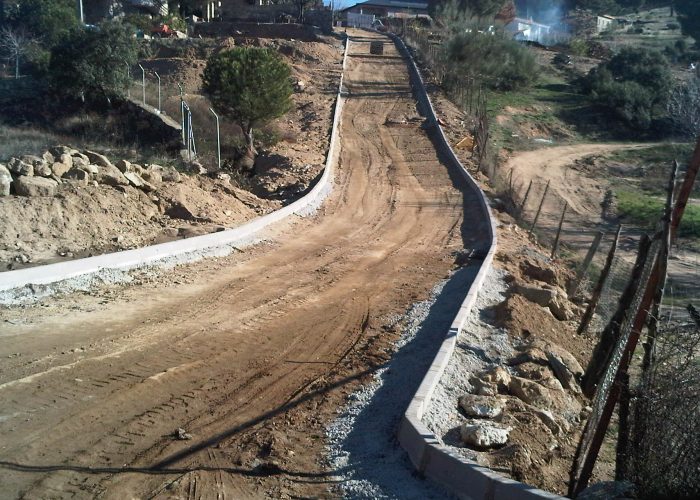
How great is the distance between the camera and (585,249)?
2077 centimetres

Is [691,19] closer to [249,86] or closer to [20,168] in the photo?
[249,86]

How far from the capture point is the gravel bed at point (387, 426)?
5570 millimetres

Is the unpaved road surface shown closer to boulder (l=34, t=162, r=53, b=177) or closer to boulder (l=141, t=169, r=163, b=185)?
boulder (l=141, t=169, r=163, b=185)

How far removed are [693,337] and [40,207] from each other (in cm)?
1014

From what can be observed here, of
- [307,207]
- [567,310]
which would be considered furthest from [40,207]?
[567,310]

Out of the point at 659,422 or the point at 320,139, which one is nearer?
the point at 659,422

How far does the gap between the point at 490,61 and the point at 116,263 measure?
118 ft

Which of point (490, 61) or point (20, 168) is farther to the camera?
point (490, 61)

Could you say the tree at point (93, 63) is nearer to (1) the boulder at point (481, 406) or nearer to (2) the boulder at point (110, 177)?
(2) the boulder at point (110, 177)

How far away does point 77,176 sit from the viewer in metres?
13.6

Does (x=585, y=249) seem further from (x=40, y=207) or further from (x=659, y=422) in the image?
(x=659, y=422)

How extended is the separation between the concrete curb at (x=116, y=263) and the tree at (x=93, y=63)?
17.0 meters

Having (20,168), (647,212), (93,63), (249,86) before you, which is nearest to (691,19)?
(647,212)

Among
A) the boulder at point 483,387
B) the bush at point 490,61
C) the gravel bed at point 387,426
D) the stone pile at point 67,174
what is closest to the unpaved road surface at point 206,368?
the gravel bed at point 387,426
